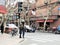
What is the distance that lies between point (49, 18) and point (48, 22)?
2.15 m

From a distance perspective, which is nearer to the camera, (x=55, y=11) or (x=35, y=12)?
(x=55, y=11)

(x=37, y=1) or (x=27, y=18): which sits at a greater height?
(x=37, y=1)

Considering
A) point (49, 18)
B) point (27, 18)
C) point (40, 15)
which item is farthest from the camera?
point (27, 18)

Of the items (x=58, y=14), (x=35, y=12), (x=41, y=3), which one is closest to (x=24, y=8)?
(x=35, y=12)

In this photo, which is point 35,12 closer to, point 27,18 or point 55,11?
point 27,18

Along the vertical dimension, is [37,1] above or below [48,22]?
above

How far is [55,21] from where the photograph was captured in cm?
6006

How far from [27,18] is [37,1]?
851cm

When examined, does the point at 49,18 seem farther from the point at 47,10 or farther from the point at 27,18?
the point at 27,18

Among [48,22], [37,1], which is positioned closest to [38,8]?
[37,1]

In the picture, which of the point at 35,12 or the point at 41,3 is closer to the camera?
the point at 41,3

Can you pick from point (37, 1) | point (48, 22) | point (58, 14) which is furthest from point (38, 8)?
point (58, 14)

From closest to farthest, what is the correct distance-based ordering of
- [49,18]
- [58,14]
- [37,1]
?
[58,14] < [49,18] < [37,1]

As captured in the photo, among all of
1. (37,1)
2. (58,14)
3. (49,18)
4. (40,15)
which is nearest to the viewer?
(58,14)
